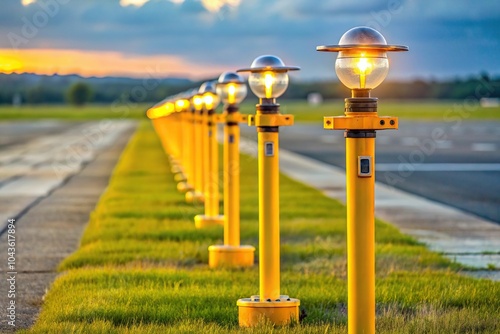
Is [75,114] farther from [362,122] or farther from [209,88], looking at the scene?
[362,122]

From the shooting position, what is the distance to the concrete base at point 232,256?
9.44 meters

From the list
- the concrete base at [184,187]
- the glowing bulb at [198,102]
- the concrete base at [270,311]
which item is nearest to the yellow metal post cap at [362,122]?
the concrete base at [270,311]

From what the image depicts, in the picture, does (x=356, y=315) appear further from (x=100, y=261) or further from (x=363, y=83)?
(x=100, y=261)

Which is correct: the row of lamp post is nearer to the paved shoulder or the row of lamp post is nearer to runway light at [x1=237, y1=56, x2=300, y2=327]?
runway light at [x1=237, y1=56, x2=300, y2=327]

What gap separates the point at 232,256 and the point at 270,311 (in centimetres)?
256

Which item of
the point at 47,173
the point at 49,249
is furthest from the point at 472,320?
the point at 47,173

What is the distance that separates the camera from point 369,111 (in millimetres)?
5555

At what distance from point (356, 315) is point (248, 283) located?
9.34 ft

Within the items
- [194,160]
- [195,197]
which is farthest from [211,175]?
[194,160]

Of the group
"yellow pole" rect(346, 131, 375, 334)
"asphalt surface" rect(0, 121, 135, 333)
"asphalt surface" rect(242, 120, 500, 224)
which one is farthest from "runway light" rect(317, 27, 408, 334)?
"asphalt surface" rect(242, 120, 500, 224)

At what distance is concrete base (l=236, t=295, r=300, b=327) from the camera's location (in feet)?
22.6

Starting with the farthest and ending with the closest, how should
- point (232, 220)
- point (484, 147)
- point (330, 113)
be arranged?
point (330, 113) < point (484, 147) < point (232, 220)

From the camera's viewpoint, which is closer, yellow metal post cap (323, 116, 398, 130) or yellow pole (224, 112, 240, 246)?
yellow metal post cap (323, 116, 398, 130)

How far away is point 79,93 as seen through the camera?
164 m
